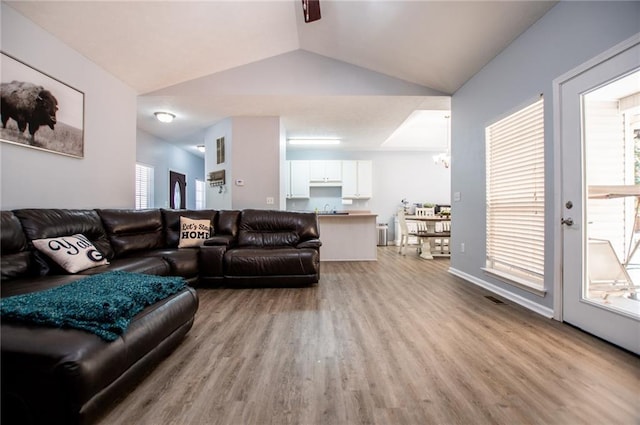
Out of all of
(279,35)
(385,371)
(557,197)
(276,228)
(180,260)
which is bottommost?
(385,371)

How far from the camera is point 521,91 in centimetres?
273

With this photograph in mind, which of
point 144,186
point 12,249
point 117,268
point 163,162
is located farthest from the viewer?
point 163,162

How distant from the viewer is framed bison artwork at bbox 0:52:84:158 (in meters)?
2.37

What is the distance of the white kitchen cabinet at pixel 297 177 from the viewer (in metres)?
7.50

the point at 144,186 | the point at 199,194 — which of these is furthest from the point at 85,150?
the point at 199,194

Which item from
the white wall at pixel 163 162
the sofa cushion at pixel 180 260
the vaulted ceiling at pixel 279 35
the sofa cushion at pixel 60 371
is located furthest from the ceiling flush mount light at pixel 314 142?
the sofa cushion at pixel 60 371

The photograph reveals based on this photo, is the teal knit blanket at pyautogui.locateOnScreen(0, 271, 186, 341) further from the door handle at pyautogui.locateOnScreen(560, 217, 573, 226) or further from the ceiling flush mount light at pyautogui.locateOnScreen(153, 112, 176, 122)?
the ceiling flush mount light at pyautogui.locateOnScreen(153, 112, 176, 122)

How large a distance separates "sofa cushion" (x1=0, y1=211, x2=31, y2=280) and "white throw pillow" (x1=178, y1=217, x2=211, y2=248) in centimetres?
152

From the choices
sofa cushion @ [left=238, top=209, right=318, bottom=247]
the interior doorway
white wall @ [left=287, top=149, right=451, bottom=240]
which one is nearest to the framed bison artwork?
sofa cushion @ [left=238, top=209, right=318, bottom=247]

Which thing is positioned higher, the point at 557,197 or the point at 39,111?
the point at 39,111

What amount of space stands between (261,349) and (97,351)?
3.11ft

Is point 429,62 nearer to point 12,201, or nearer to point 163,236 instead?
point 163,236

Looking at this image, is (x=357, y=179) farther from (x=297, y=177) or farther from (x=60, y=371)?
(x=60, y=371)

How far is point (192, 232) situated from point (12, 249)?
1.71 m
